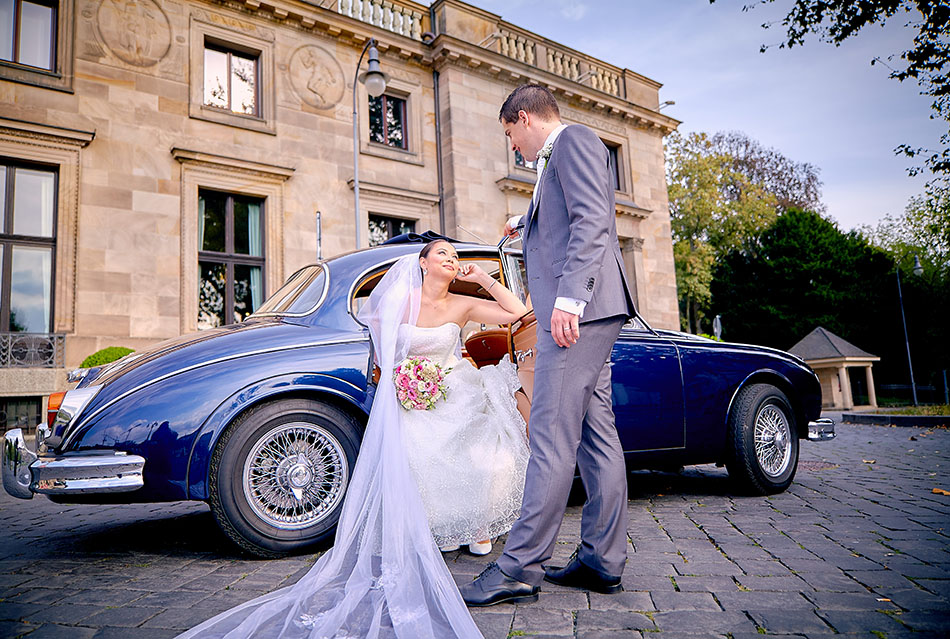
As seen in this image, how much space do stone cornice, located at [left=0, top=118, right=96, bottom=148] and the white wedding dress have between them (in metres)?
11.8

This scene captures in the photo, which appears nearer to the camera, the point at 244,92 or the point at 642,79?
the point at 244,92

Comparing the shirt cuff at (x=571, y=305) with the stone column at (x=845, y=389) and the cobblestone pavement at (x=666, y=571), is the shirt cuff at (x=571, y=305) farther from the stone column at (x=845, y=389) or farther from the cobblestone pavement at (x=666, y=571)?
the stone column at (x=845, y=389)

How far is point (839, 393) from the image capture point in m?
19.3

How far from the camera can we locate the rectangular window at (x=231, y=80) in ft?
46.7

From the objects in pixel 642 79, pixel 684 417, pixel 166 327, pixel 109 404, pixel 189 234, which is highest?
pixel 642 79

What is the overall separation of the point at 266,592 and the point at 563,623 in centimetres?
139

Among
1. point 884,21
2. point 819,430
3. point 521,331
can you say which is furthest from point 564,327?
point 884,21

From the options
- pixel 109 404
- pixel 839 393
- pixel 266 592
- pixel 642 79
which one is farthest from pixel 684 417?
pixel 642 79

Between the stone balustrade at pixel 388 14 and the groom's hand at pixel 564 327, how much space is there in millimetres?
15942

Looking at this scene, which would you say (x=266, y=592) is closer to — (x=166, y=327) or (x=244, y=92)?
(x=166, y=327)

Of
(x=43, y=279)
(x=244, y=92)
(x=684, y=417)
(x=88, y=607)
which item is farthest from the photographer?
(x=244, y=92)

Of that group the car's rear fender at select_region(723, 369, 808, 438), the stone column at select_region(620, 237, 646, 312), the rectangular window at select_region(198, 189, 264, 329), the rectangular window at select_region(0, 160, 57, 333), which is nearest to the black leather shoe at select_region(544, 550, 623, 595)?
the car's rear fender at select_region(723, 369, 808, 438)

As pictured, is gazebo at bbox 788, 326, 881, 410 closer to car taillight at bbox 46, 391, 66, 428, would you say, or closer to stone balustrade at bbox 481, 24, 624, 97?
stone balustrade at bbox 481, 24, 624, 97

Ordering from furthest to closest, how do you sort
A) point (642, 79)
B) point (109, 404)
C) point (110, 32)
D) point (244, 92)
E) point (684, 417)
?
point (642, 79) < point (244, 92) < point (110, 32) < point (684, 417) < point (109, 404)
